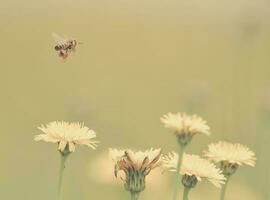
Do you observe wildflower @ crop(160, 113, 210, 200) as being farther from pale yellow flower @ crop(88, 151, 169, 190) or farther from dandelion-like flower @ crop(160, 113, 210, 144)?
pale yellow flower @ crop(88, 151, 169, 190)

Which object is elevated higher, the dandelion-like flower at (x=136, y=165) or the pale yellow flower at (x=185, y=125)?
the pale yellow flower at (x=185, y=125)

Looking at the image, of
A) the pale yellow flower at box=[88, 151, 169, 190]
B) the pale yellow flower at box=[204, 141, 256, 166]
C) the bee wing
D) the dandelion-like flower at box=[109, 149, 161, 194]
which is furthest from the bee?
the dandelion-like flower at box=[109, 149, 161, 194]

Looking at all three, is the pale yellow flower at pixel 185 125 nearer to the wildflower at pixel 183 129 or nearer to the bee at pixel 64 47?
the wildflower at pixel 183 129

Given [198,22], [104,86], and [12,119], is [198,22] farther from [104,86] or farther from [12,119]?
[12,119]

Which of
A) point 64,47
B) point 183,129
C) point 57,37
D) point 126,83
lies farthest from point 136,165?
point 126,83

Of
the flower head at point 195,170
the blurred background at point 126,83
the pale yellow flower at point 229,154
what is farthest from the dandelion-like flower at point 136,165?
the blurred background at point 126,83

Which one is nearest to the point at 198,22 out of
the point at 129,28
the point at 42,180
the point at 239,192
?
the point at 129,28
